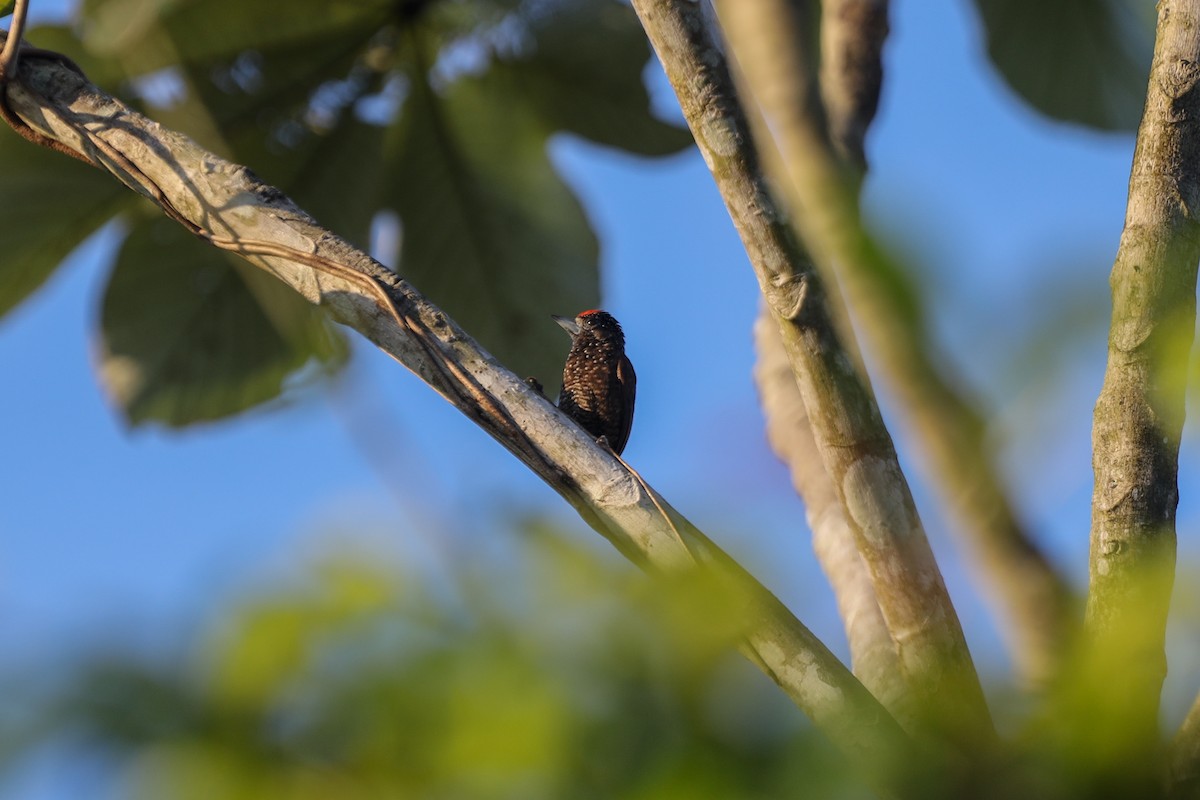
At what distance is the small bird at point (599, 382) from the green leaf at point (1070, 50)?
5.63 feet

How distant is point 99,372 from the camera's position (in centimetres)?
391

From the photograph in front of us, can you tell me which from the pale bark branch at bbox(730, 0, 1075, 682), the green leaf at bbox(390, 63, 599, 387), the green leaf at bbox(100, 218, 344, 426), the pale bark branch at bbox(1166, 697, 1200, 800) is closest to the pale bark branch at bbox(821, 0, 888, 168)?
the pale bark branch at bbox(730, 0, 1075, 682)

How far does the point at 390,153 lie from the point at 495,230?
46cm

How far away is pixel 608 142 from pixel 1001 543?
2808 mm

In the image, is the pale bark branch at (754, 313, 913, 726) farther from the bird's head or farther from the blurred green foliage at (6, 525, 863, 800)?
the blurred green foliage at (6, 525, 863, 800)

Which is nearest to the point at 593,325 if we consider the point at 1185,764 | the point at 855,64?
the point at 855,64

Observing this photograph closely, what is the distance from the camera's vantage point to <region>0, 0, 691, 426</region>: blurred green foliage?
366 centimetres

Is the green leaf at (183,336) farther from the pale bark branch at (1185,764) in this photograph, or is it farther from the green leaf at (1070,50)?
the pale bark branch at (1185,764)

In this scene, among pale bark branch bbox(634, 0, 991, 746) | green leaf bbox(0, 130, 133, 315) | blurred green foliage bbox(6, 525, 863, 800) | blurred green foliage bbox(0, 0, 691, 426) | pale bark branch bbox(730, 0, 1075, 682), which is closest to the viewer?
blurred green foliage bbox(6, 525, 863, 800)

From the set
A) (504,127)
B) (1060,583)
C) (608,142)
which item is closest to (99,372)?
(504,127)

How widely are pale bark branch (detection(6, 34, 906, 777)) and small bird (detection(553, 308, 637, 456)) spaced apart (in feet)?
5.21

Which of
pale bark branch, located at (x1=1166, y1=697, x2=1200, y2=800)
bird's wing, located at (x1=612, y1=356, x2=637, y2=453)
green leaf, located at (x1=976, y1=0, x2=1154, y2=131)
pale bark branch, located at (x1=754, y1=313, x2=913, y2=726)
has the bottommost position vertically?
pale bark branch, located at (x1=1166, y1=697, x2=1200, y2=800)

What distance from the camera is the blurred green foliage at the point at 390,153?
3.66 m

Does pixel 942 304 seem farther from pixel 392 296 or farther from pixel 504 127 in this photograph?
pixel 504 127
